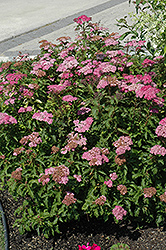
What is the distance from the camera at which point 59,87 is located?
2.80 metres

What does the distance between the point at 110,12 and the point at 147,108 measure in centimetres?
852

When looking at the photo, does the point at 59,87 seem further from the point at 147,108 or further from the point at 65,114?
the point at 147,108

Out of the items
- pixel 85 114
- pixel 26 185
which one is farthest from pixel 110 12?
pixel 26 185

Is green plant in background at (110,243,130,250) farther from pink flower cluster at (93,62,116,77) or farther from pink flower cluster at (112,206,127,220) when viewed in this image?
pink flower cluster at (93,62,116,77)

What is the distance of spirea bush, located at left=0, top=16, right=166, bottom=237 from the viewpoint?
8.30ft

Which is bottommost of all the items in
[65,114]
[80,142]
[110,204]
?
[110,204]

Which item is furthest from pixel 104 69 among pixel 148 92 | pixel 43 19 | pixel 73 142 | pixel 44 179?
pixel 43 19

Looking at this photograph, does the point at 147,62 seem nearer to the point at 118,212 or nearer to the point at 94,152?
the point at 94,152

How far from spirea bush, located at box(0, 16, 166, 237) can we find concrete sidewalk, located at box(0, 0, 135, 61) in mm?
4529

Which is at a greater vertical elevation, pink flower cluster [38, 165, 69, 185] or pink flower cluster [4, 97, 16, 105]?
pink flower cluster [4, 97, 16, 105]

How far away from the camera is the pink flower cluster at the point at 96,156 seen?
241 cm

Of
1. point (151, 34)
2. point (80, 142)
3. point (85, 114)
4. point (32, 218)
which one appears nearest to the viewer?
point (80, 142)

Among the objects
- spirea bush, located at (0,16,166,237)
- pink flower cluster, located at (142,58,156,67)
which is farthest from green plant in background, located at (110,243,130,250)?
pink flower cluster, located at (142,58,156,67)

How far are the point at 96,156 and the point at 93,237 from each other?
90cm
